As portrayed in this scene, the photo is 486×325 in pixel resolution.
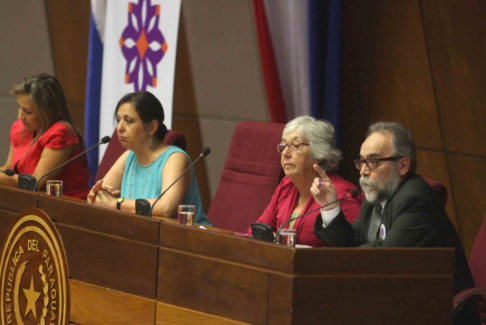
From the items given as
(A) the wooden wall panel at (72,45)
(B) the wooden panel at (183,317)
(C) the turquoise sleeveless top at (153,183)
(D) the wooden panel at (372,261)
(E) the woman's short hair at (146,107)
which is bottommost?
(B) the wooden panel at (183,317)

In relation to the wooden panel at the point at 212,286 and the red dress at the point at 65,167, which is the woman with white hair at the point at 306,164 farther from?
the red dress at the point at 65,167

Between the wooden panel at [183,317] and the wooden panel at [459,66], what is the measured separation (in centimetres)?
187

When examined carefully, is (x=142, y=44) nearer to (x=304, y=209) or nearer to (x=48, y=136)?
(x=48, y=136)

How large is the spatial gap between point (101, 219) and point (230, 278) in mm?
658

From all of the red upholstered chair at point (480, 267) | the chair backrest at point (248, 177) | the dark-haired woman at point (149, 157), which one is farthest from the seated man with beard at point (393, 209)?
the dark-haired woman at point (149, 157)

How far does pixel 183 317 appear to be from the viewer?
2926 mm

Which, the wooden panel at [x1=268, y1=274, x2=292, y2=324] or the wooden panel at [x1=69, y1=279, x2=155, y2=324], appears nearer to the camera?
the wooden panel at [x1=268, y1=274, x2=292, y2=324]

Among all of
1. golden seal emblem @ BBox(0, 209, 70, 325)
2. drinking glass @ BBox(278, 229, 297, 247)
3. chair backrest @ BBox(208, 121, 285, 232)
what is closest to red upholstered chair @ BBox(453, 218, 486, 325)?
drinking glass @ BBox(278, 229, 297, 247)

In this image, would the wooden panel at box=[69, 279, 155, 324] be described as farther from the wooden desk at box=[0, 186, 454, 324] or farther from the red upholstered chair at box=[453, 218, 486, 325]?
the red upholstered chair at box=[453, 218, 486, 325]

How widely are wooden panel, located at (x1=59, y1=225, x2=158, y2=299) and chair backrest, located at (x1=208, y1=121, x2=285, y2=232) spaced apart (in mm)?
1126

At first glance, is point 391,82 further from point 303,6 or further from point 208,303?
point 208,303

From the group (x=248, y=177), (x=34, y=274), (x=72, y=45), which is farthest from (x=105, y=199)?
(x=72, y=45)

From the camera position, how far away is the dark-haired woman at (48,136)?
4.71 meters

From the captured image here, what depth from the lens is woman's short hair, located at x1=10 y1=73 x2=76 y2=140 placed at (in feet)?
15.6
